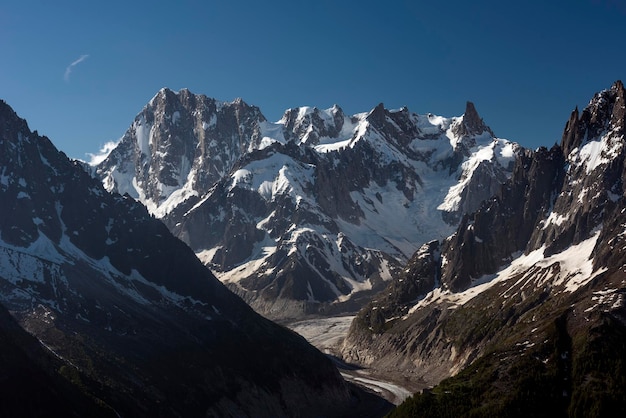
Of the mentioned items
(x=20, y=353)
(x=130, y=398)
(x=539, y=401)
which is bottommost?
(x=539, y=401)

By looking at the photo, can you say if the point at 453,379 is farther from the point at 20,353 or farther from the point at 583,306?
the point at 20,353

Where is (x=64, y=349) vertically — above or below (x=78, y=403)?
above

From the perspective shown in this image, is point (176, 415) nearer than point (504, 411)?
No

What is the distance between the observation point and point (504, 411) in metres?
152

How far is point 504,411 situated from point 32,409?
7860 cm

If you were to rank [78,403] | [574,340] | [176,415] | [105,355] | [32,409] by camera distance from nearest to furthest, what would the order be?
[32,409]
[78,403]
[574,340]
[176,415]
[105,355]

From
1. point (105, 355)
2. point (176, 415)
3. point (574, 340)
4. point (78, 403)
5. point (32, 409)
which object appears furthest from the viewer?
point (105, 355)

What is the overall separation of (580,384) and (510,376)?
1323 centimetres

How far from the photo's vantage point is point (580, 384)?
A: 15588 centimetres

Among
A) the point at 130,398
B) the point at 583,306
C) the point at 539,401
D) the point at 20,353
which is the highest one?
the point at 20,353

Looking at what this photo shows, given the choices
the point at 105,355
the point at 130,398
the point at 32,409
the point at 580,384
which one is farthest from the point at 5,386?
the point at 580,384

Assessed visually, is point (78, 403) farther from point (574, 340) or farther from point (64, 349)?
point (574, 340)

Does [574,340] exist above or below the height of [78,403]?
below

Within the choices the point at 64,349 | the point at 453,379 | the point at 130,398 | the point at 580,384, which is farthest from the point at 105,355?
the point at 580,384
